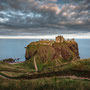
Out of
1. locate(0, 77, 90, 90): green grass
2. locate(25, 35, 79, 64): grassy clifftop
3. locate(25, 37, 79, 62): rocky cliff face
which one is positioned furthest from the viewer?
locate(25, 37, 79, 62): rocky cliff face

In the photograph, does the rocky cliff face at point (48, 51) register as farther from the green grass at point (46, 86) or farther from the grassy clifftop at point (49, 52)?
the green grass at point (46, 86)

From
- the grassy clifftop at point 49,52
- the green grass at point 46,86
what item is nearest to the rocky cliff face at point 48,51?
the grassy clifftop at point 49,52

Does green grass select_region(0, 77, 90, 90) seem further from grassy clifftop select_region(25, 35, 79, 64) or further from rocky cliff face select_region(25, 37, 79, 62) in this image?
rocky cliff face select_region(25, 37, 79, 62)

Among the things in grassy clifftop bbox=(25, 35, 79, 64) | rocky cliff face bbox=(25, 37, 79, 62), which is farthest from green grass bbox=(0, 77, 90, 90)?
rocky cliff face bbox=(25, 37, 79, 62)

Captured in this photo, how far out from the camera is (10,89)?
7.35m

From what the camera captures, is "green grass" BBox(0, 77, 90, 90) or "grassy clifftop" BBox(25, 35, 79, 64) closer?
"green grass" BBox(0, 77, 90, 90)

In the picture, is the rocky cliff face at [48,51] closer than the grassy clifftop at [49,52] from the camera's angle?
No

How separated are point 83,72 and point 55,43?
12705cm

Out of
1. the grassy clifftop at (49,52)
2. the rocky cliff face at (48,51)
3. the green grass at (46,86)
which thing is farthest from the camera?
the rocky cliff face at (48,51)

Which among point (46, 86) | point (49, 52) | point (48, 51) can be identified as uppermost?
point (46, 86)

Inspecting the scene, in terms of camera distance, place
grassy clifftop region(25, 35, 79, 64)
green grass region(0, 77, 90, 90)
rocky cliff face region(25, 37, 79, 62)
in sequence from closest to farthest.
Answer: green grass region(0, 77, 90, 90), grassy clifftop region(25, 35, 79, 64), rocky cliff face region(25, 37, 79, 62)

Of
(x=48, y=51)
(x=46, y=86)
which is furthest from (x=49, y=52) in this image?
(x=46, y=86)

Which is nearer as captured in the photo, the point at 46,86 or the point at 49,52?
the point at 46,86

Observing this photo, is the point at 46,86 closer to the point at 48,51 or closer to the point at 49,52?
the point at 49,52
